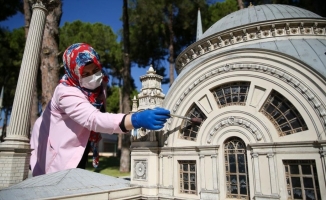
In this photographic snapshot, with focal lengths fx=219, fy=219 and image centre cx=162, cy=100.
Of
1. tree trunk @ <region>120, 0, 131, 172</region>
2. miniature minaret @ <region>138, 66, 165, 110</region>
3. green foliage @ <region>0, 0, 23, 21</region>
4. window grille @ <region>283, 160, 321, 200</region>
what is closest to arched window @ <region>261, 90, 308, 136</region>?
window grille @ <region>283, 160, 321, 200</region>

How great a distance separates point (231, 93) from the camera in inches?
268

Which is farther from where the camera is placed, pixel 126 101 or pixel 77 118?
pixel 126 101

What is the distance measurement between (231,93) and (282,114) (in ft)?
5.00

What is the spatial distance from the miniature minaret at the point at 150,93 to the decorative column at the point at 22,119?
3.39m

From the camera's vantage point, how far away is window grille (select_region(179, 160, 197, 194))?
6.89m

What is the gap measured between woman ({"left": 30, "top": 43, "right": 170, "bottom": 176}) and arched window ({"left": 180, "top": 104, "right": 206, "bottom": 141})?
4.67 metres

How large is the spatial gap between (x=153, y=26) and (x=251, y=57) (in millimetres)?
14387

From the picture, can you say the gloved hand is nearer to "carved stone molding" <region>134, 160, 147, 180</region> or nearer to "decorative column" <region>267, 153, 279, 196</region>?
"decorative column" <region>267, 153, 279, 196</region>

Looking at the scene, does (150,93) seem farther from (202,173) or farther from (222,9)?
(222,9)

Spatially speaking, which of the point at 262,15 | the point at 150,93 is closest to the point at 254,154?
the point at 150,93

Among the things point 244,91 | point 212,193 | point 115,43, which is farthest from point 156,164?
point 115,43

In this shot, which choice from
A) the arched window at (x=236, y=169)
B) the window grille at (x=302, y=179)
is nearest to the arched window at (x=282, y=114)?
the window grille at (x=302, y=179)

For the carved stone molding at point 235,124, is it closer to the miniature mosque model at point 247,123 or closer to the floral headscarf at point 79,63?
the miniature mosque model at point 247,123

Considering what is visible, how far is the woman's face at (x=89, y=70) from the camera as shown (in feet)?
8.19
